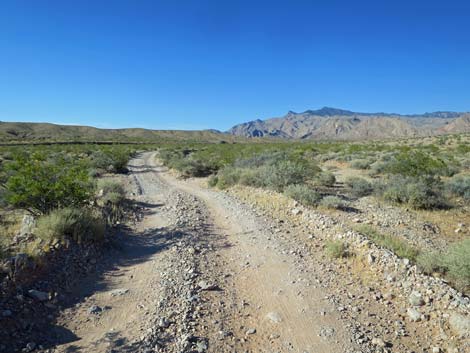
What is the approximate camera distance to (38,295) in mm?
4984

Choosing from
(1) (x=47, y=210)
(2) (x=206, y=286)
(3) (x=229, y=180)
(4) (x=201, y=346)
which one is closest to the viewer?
(4) (x=201, y=346)

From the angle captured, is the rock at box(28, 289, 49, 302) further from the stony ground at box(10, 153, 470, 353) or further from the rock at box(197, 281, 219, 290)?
the rock at box(197, 281, 219, 290)

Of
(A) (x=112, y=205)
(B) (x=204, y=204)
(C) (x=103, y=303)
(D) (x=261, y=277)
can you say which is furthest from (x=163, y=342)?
(B) (x=204, y=204)

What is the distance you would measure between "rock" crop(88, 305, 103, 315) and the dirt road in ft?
0.04

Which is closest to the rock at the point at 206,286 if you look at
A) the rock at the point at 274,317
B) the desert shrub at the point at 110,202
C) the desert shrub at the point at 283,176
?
the rock at the point at 274,317

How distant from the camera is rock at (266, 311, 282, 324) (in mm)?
4867

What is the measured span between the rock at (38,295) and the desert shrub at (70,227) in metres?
1.89

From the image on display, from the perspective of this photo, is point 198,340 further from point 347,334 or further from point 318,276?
point 318,276

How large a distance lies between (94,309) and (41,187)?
4709 millimetres

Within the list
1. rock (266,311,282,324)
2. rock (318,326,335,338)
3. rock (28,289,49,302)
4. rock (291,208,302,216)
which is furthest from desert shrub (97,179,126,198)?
rock (318,326,335,338)

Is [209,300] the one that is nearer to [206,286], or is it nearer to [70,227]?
[206,286]

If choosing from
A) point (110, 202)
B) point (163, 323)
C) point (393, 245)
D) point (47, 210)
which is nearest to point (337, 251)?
point (393, 245)

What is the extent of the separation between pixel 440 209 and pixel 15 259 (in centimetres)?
1293

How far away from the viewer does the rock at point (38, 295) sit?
4960mm
